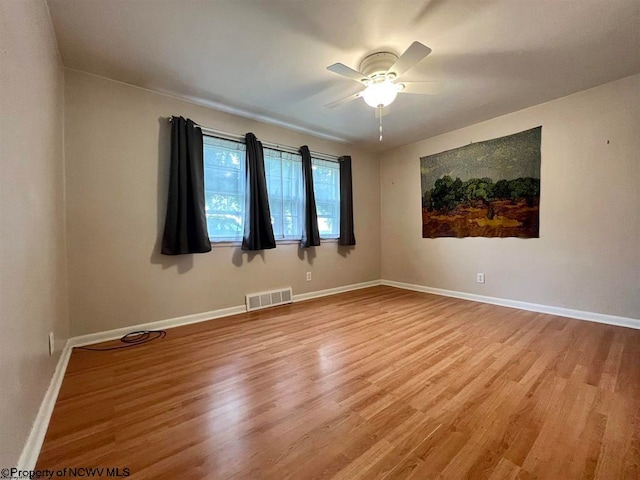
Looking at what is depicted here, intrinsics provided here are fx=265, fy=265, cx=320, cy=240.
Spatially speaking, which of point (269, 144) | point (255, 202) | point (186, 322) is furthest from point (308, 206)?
point (186, 322)

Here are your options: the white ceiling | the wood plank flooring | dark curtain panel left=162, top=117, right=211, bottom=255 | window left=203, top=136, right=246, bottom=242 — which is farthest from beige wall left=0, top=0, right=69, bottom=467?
window left=203, top=136, right=246, bottom=242

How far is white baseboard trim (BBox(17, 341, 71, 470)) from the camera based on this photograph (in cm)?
105

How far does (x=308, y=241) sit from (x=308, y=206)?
0.49 metres

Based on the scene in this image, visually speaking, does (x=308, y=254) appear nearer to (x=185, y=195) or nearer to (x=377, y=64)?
(x=185, y=195)

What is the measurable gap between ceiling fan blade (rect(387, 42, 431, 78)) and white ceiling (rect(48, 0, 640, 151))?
183 millimetres

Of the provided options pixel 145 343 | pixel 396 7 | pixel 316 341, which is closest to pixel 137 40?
pixel 396 7

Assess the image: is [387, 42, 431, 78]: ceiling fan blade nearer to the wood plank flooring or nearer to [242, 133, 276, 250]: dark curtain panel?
[242, 133, 276, 250]: dark curtain panel

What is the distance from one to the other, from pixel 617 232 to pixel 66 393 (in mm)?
4683

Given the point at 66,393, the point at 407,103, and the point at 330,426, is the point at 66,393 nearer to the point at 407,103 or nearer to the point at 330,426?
the point at 330,426

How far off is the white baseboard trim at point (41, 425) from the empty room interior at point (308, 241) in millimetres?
14

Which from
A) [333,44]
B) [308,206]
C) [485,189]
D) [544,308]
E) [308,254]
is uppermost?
[333,44]

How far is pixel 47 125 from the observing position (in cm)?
167

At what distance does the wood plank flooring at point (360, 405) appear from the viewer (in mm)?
1095

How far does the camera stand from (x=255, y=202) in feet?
10.4
